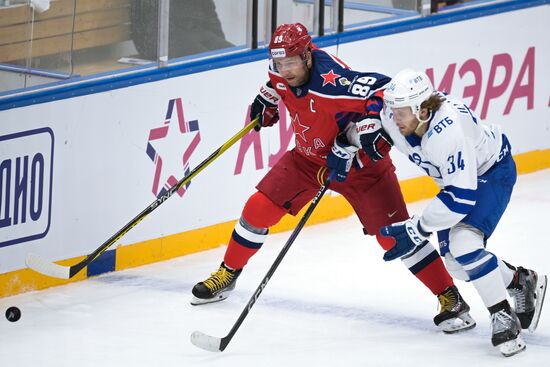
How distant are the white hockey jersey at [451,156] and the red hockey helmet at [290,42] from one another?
64 cm

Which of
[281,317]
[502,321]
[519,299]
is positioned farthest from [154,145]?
[502,321]

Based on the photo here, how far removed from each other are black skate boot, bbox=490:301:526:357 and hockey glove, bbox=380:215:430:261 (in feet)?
1.31

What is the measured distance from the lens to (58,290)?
19.3ft

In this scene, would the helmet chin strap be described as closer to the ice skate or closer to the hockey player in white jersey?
the hockey player in white jersey

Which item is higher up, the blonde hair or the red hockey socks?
the blonde hair

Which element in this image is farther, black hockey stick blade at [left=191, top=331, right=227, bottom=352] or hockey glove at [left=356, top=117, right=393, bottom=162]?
hockey glove at [left=356, top=117, right=393, bottom=162]

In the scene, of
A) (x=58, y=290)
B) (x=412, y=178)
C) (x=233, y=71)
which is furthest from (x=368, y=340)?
(x=412, y=178)

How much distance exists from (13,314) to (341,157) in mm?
1474

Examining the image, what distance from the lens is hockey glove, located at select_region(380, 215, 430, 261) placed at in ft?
15.5

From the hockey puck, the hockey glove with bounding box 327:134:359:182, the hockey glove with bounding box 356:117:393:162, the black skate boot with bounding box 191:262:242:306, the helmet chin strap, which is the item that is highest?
the helmet chin strap

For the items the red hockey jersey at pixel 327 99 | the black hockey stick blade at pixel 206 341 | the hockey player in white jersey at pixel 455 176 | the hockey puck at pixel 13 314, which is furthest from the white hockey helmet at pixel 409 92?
the hockey puck at pixel 13 314

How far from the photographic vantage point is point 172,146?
6.39 metres

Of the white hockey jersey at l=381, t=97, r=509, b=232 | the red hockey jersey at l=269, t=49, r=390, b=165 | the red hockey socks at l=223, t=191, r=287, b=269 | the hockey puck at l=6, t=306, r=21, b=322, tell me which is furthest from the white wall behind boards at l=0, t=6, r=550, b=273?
the white hockey jersey at l=381, t=97, r=509, b=232

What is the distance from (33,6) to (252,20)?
1315 millimetres
